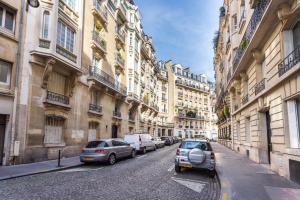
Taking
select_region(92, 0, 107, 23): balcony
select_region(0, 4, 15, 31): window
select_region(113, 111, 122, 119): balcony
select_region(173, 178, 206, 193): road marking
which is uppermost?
select_region(92, 0, 107, 23): balcony

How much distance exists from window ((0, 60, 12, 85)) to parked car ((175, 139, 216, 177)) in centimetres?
995

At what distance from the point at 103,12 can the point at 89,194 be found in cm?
1993

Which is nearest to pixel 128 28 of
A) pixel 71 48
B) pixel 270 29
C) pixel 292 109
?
pixel 71 48

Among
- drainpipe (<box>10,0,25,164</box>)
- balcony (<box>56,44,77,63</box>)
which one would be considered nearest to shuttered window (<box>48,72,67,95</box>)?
balcony (<box>56,44,77,63</box>)

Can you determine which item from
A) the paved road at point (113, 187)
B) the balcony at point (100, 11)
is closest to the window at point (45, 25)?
the balcony at point (100, 11)

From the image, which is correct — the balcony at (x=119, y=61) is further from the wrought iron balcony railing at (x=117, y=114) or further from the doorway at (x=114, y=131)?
the doorway at (x=114, y=131)

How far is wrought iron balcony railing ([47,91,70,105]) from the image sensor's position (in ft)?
49.0

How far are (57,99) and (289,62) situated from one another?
1361 centimetres

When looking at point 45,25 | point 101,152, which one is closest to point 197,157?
point 101,152

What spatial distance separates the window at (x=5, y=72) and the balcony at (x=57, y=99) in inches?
102

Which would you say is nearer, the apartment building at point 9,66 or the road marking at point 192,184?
the road marking at point 192,184

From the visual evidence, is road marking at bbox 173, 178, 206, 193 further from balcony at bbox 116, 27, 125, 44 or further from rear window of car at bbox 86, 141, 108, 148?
balcony at bbox 116, 27, 125, 44

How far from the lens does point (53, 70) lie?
15.6m

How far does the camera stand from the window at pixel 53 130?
1494cm
